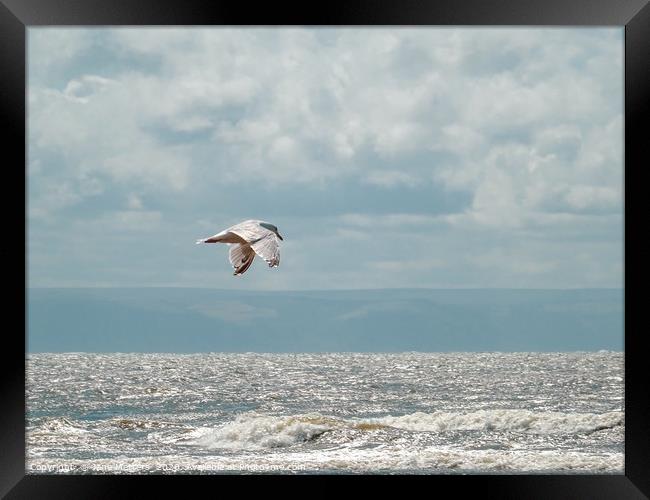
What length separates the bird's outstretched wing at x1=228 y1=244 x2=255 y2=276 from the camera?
3.01 m

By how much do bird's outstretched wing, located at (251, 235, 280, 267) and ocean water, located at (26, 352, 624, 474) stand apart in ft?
5.43

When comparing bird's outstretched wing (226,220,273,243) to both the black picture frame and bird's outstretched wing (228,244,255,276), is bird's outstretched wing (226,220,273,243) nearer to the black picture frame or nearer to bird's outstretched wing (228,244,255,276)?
bird's outstretched wing (228,244,255,276)

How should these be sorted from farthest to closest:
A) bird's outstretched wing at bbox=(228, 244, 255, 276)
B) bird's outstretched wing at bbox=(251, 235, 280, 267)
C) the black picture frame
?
bird's outstretched wing at bbox=(228, 244, 255, 276) < the black picture frame < bird's outstretched wing at bbox=(251, 235, 280, 267)

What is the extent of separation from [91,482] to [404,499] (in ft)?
3.88

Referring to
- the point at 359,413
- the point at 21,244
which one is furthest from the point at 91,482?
the point at 359,413

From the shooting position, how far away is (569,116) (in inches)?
701

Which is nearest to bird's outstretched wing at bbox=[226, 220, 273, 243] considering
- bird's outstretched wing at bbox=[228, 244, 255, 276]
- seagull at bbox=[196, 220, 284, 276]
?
seagull at bbox=[196, 220, 284, 276]

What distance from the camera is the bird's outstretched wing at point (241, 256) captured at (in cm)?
301

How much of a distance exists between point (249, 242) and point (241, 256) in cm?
31

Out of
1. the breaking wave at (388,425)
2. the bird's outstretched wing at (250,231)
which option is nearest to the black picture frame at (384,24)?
the bird's outstretched wing at (250,231)

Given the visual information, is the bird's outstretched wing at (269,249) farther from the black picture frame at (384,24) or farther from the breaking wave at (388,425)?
the breaking wave at (388,425)

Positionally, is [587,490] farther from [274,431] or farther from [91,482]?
[274,431]

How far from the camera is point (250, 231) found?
112 inches

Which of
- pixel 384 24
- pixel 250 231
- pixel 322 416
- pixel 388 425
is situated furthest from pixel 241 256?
pixel 322 416
